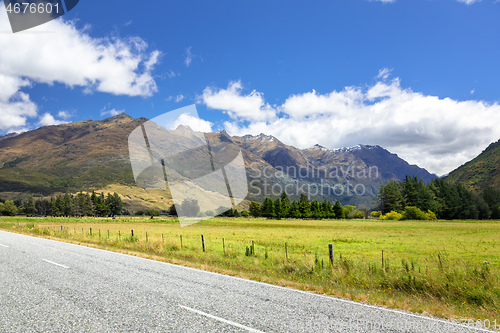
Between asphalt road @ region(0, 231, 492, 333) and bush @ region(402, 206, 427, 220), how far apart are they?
110 metres

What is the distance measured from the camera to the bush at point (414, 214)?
331ft

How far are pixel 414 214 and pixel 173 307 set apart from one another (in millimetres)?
114382

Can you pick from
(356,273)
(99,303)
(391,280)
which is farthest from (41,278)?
(391,280)

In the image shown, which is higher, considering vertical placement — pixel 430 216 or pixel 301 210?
pixel 301 210

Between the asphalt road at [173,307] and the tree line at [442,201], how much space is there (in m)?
111

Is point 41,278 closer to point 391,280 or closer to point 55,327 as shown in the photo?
point 55,327

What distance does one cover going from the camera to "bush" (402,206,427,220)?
101 meters

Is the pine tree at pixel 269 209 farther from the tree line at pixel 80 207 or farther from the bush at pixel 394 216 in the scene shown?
the tree line at pixel 80 207

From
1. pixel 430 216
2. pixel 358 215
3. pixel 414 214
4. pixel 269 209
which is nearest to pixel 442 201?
pixel 430 216

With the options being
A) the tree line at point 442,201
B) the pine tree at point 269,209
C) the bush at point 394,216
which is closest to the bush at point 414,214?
the tree line at point 442,201

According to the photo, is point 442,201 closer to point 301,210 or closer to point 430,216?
point 430,216

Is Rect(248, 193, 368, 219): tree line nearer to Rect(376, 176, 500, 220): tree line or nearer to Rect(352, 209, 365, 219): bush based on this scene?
Rect(352, 209, 365, 219): bush

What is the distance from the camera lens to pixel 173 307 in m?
7.47

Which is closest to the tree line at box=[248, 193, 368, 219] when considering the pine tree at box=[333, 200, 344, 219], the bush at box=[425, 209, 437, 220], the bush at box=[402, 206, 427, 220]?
the pine tree at box=[333, 200, 344, 219]
